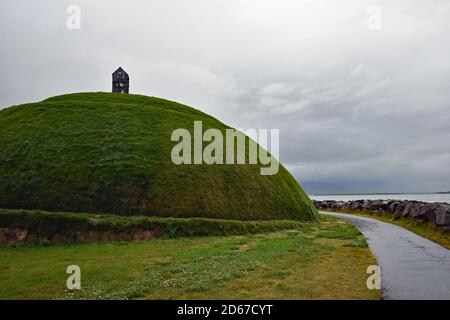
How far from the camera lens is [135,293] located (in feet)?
36.6

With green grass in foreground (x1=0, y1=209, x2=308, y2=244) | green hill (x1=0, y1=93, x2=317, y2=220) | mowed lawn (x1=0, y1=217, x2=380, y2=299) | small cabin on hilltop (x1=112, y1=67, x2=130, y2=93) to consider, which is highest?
small cabin on hilltop (x1=112, y1=67, x2=130, y2=93)

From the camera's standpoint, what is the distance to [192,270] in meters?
14.5

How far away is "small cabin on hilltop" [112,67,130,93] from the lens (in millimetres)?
57938

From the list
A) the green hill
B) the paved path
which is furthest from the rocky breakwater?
the green hill

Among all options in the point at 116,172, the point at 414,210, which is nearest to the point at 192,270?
the point at 116,172

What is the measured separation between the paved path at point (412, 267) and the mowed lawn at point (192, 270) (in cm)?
81

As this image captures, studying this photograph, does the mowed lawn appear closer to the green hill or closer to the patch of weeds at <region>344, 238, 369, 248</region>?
the patch of weeds at <region>344, 238, 369, 248</region>

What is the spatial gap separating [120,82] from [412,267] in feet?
179

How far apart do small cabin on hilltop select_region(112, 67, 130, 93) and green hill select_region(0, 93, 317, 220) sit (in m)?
14.8

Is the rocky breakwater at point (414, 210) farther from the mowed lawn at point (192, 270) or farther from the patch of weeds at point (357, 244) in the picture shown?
the mowed lawn at point (192, 270)

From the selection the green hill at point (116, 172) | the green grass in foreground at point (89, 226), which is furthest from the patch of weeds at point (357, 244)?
the green hill at point (116, 172)

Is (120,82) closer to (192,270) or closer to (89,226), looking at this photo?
(89,226)
